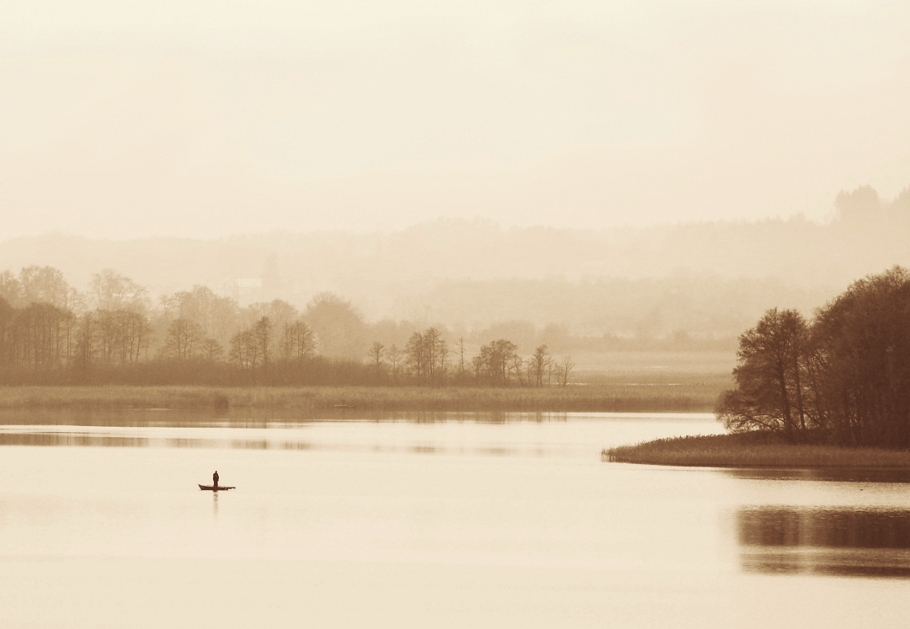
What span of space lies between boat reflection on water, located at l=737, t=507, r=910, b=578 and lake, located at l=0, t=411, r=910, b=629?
0.11 m

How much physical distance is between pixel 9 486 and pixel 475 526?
73.5ft

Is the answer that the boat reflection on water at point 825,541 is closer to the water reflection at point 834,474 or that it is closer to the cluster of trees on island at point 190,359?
the water reflection at point 834,474

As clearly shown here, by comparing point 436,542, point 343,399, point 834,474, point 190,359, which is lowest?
point 436,542

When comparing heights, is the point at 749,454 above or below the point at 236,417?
below

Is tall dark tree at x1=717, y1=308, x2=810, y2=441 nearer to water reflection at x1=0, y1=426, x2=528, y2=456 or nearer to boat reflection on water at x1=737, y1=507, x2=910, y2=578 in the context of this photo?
water reflection at x1=0, y1=426, x2=528, y2=456

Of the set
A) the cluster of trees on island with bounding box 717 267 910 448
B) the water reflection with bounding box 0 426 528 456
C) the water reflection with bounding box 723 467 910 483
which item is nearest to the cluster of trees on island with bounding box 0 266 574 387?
the water reflection with bounding box 0 426 528 456

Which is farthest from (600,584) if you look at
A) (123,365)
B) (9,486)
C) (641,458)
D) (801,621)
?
(123,365)

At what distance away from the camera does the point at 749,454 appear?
63.4 m

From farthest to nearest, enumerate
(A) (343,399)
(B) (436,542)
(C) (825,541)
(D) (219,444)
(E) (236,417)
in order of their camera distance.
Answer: (A) (343,399)
(E) (236,417)
(D) (219,444)
(B) (436,542)
(C) (825,541)

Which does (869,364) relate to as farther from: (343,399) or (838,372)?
(343,399)

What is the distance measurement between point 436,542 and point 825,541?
12.3 metres

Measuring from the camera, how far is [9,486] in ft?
170

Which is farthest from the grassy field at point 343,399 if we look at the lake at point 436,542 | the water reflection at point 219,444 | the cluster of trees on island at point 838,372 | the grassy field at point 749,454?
the cluster of trees on island at point 838,372

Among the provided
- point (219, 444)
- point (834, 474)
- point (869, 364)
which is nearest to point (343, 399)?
point (219, 444)
